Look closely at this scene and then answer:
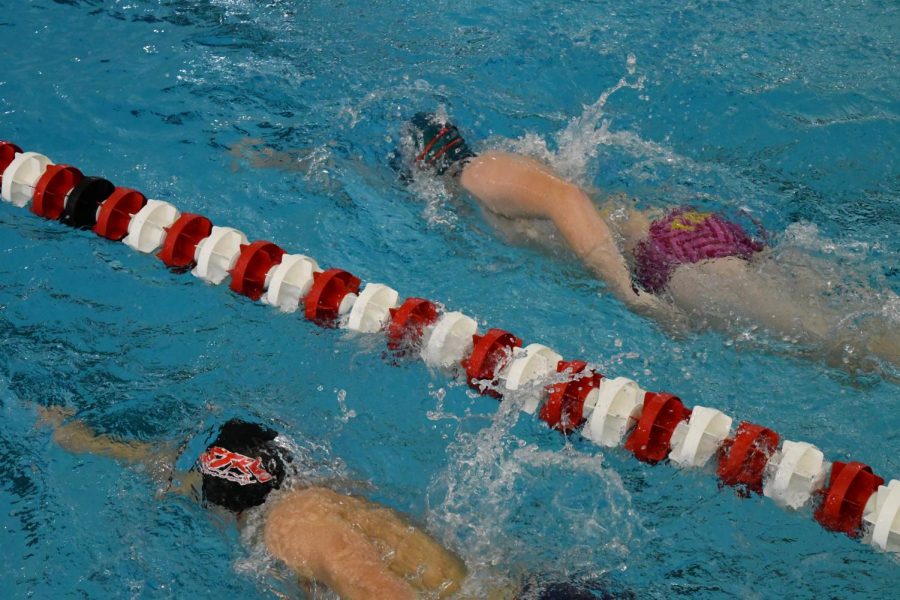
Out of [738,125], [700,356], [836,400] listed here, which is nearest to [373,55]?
[738,125]

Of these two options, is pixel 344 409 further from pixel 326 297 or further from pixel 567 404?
pixel 567 404

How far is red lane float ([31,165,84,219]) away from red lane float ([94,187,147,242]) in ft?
A: 0.66

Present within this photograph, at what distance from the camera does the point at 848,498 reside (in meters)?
2.19

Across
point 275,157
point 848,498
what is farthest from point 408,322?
point 275,157

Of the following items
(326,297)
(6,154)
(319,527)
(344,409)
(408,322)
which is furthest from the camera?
(6,154)

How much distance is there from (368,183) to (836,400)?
81.5 inches

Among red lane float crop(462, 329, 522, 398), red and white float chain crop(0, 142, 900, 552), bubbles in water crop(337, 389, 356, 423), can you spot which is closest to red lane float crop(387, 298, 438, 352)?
red and white float chain crop(0, 142, 900, 552)

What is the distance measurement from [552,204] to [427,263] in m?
0.61

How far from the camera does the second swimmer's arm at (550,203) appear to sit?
123 inches

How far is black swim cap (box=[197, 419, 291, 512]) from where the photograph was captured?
251 centimetres

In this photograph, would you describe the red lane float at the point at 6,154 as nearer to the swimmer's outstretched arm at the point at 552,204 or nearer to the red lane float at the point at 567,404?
the swimmer's outstretched arm at the point at 552,204

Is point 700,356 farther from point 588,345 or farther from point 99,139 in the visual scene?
point 99,139

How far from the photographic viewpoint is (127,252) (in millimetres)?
3607

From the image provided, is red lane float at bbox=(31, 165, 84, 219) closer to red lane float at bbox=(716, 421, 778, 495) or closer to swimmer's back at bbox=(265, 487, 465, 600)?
swimmer's back at bbox=(265, 487, 465, 600)
